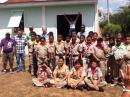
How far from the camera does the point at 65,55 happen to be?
49.2 ft

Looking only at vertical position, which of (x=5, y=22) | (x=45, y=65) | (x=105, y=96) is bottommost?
(x=105, y=96)

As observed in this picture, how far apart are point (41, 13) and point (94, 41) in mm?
8428

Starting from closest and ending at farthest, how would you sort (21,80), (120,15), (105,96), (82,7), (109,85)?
(105,96) < (109,85) < (21,80) < (82,7) < (120,15)

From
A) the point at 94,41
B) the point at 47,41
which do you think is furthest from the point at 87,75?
the point at 47,41

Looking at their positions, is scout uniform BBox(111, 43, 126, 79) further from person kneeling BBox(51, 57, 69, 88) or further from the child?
person kneeling BBox(51, 57, 69, 88)

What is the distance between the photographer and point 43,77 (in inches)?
567

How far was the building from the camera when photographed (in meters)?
21.9

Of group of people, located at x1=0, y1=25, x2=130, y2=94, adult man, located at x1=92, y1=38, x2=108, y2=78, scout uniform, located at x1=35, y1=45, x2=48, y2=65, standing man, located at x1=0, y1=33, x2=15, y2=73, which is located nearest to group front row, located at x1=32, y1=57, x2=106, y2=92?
group of people, located at x1=0, y1=25, x2=130, y2=94

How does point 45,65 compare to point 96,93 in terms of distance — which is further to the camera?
point 45,65

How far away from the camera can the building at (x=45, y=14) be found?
21.9 meters

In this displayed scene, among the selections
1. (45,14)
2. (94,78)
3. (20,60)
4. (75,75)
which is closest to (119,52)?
(94,78)

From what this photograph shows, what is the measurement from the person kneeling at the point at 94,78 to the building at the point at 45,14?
26.5ft

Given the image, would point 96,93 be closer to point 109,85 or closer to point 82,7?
point 109,85

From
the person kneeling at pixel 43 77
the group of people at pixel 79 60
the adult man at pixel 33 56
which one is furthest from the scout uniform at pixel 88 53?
the adult man at pixel 33 56
